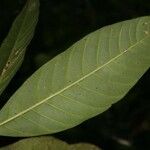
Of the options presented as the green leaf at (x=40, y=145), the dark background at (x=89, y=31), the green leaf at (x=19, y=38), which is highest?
the green leaf at (x=19, y=38)

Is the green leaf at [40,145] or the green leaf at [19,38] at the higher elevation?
the green leaf at [19,38]

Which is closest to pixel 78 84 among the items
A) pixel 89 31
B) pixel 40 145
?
pixel 40 145

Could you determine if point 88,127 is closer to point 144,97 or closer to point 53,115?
point 144,97

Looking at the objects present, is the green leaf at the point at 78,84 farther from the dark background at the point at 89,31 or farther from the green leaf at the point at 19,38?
the dark background at the point at 89,31

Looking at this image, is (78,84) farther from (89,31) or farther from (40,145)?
(89,31)

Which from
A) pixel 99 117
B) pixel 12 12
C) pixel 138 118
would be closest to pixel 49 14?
pixel 12 12

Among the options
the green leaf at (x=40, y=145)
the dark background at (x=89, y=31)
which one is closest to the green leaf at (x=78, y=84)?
the green leaf at (x=40, y=145)
